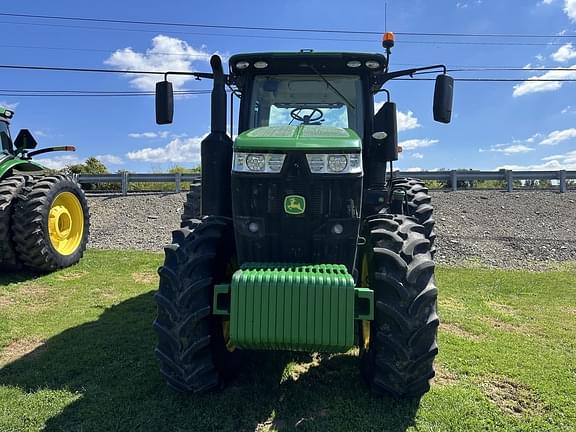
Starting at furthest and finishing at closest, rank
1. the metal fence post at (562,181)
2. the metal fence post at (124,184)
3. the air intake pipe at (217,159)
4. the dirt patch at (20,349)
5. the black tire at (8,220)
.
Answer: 1. the metal fence post at (124,184)
2. the metal fence post at (562,181)
3. the black tire at (8,220)
4. the dirt patch at (20,349)
5. the air intake pipe at (217,159)

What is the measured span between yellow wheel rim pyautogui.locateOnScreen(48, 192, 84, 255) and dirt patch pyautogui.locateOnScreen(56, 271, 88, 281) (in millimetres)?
399

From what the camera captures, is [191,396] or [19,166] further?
[19,166]

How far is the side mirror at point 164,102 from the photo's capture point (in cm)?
428

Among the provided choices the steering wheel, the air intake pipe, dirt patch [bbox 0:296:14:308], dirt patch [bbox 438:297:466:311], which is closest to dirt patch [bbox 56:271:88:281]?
dirt patch [bbox 0:296:14:308]

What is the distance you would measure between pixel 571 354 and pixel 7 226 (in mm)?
7504

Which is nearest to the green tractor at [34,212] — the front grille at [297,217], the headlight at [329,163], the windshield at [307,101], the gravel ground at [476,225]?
the gravel ground at [476,225]

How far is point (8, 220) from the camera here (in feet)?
23.8

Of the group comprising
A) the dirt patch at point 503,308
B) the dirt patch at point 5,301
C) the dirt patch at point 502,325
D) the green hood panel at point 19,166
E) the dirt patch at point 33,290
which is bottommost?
the dirt patch at point 5,301

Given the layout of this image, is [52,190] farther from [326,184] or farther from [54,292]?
[326,184]

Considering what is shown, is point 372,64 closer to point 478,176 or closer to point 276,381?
point 276,381

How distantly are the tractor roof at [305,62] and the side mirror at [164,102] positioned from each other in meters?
0.63

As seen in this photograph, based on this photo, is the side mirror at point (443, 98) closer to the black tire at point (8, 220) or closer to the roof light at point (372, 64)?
the roof light at point (372, 64)

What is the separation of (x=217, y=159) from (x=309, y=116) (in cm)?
109

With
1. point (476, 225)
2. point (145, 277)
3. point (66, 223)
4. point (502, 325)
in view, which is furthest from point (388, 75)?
point (476, 225)
